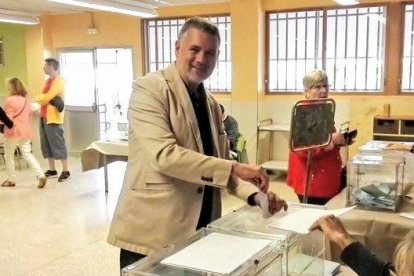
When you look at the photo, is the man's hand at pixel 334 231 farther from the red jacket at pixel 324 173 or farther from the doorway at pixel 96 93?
the doorway at pixel 96 93

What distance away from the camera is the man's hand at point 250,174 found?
1.44 m

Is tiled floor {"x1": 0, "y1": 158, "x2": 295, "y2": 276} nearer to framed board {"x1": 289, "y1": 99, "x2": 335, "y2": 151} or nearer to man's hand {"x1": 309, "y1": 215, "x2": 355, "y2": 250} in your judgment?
framed board {"x1": 289, "y1": 99, "x2": 335, "y2": 151}

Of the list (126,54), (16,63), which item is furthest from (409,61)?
(16,63)

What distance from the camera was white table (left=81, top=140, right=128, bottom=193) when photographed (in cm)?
533

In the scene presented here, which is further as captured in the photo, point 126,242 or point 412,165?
point 412,165

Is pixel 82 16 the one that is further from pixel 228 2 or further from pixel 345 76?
pixel 345 76

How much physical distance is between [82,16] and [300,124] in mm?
6852

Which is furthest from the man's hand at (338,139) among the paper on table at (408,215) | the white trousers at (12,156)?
the white trousers at (12,156)

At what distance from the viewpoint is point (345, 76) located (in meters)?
6.51

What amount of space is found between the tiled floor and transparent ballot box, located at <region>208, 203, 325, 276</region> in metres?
2.14

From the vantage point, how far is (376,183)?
2.35m

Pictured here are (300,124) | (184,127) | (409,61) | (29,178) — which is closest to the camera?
(184,127)

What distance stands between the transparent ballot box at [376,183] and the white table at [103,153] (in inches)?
130

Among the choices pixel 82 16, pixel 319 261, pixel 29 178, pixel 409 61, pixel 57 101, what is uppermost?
pixel 82 16
